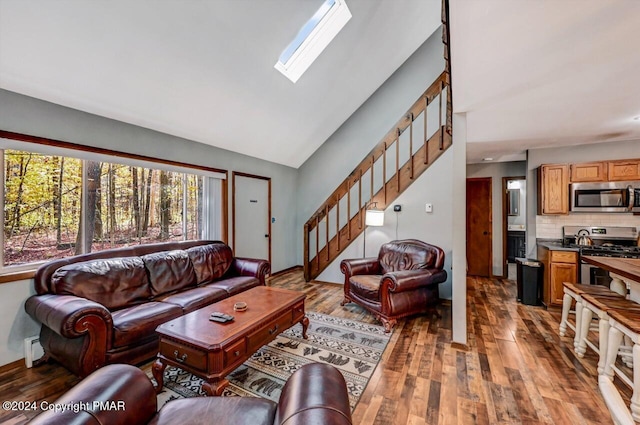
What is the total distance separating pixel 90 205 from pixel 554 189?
19.8ft

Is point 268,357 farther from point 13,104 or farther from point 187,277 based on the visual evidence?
point 13,104

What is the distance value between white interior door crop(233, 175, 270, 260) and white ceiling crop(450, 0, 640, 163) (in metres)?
3.49

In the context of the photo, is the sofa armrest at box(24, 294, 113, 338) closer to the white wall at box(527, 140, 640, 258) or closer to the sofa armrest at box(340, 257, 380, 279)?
the sofa armrest at box(340, 257, 380, 279)

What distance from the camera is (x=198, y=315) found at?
230 centimetres

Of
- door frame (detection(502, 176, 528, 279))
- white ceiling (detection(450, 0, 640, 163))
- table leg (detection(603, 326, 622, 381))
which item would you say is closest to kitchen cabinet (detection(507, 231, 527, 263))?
door frame (detection(502, 176, 528, 279))

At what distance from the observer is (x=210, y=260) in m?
3.65

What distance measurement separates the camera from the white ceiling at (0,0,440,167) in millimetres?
2115

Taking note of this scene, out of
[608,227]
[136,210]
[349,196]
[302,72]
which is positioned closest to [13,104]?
[136,210]

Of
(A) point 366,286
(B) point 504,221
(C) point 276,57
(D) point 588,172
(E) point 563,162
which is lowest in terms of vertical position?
(A) point 366,286

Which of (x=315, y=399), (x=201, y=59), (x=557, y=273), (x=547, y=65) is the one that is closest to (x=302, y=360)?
(x=315, y=399)

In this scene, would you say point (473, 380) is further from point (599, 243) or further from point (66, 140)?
point (66, 140)

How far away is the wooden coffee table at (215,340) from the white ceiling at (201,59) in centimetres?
233

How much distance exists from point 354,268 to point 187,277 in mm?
2176

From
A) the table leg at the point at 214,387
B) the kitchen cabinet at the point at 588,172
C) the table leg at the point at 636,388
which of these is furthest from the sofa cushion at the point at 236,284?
the kitchen cabinet at the point at 588,172
